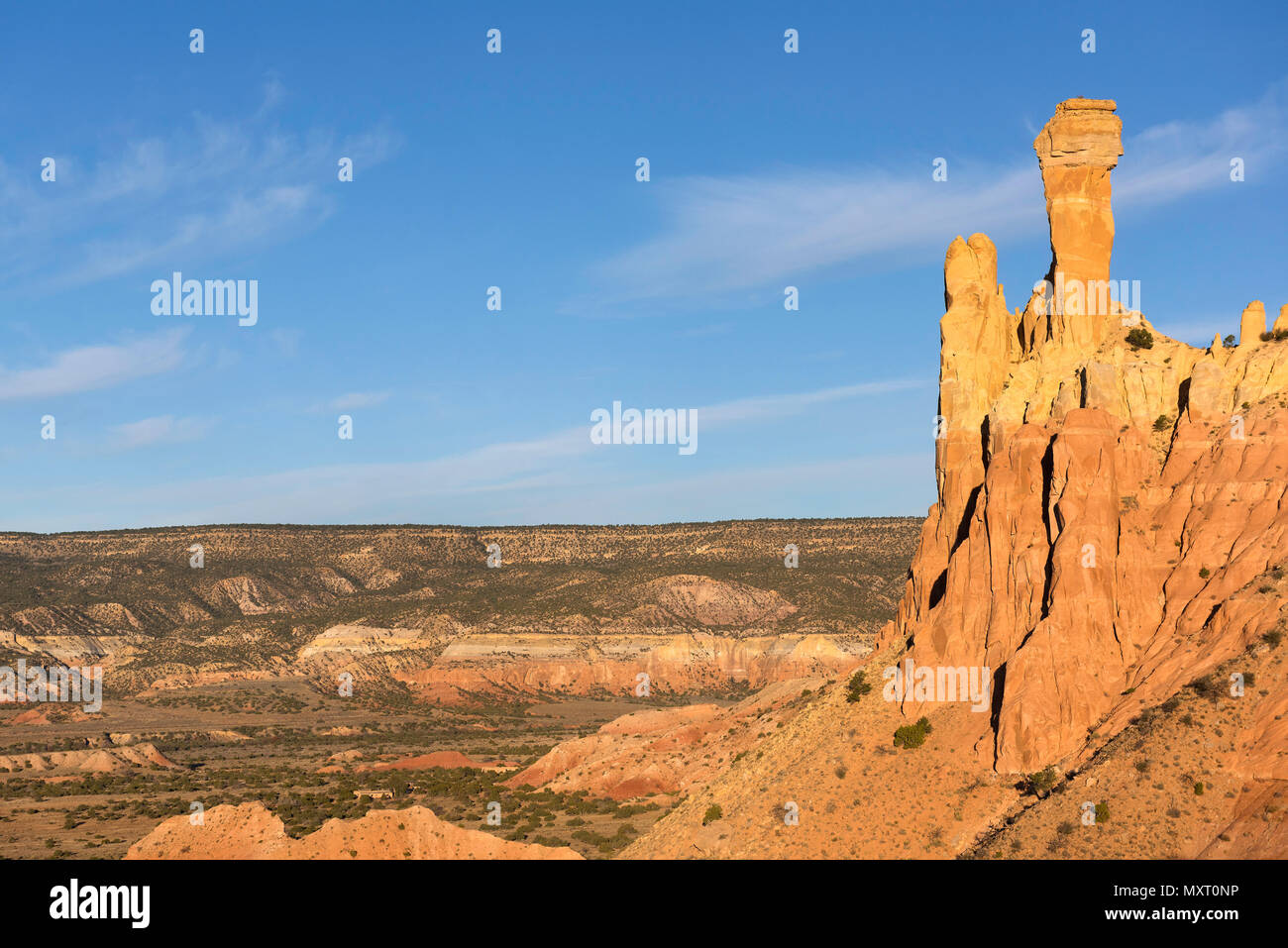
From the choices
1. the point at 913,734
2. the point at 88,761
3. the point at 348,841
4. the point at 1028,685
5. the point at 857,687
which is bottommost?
the point at 88,761

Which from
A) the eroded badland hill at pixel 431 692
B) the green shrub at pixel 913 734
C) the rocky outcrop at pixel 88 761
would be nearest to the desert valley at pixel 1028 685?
the green shrub at pixel 913 734

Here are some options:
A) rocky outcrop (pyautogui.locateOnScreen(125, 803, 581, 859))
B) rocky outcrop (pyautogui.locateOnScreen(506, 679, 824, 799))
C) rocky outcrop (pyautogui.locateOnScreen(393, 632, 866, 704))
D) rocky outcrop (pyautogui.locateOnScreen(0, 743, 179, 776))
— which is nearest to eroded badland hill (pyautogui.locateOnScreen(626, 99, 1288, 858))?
rocky outcrop (pyautogui.locateOnScreen(125, 803, 581, 859))

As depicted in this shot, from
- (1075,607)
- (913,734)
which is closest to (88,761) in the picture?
(913,734)

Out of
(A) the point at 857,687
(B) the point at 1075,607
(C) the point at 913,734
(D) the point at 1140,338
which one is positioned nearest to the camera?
(B) the point at 1075,607

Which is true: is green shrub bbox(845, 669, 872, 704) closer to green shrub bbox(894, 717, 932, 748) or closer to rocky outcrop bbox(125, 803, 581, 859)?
green shrub bbox(894, 717, 932, 748)

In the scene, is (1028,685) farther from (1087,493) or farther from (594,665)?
(594,665)

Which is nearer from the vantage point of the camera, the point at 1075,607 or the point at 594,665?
the point at 1075,607
